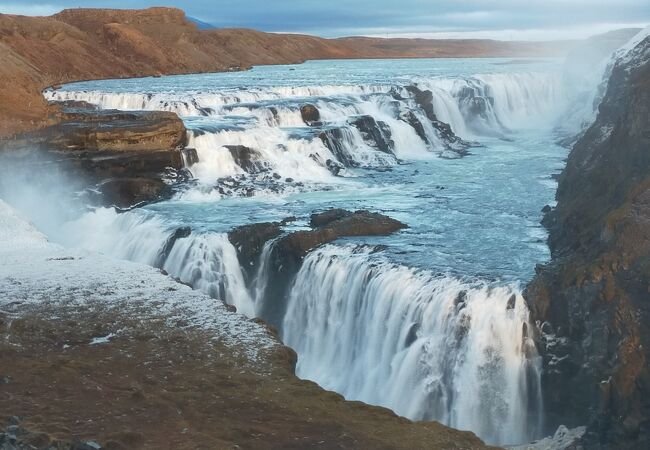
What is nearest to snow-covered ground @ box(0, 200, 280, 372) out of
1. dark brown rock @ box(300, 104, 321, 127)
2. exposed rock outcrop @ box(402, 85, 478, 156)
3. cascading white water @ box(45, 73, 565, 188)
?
cascading white water @ box(45, 73, 565, 188)

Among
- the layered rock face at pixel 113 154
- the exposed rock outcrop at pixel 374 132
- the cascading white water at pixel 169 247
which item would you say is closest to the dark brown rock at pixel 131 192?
the layered rock face at pixel 113 154

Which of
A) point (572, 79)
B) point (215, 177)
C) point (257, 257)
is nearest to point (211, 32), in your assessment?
point (572, 79)

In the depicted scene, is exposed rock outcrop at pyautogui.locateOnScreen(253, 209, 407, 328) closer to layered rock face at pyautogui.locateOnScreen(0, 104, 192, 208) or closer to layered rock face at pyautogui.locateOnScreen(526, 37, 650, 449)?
layered rock face at pyautogui.locateOnScreen(526, 37, 650, 449)

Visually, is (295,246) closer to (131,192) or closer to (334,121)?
(131,192)

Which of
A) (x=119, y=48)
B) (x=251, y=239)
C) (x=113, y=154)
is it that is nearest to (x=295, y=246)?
(x=251, y=239)

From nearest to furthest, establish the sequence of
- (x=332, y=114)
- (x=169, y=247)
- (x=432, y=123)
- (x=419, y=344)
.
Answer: (x=419, y=344) < (x=169, y=247) < (x=332, y=114) < (x=432, y=123)

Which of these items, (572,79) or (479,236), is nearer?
(479,236)

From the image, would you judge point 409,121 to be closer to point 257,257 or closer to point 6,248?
point 257,257
